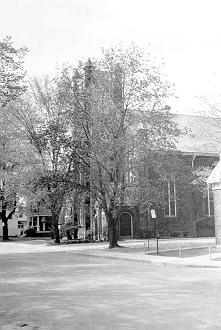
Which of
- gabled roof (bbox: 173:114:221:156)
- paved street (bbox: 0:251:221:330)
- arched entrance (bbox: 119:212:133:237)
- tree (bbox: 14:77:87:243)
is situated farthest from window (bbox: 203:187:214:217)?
paved street (bbox: 0:251:221:330)

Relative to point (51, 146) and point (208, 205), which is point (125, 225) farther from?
point (51, 146)

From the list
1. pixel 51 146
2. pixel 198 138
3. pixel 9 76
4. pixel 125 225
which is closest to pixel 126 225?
pixel 125 225

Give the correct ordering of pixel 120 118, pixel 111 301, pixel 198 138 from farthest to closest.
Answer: pixel 198 138 → pixel 120 118 → pixel 111 301

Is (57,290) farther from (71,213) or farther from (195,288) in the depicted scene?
(71,213)

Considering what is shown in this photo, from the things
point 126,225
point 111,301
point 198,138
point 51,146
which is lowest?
point 111,301

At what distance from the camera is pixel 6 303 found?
1036 centimetres

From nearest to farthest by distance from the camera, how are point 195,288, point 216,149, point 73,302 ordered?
point 73,302
point 195,288
point 216,149

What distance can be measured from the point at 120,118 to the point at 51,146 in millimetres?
6011

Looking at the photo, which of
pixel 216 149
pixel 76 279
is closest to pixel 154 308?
pixel 76 279

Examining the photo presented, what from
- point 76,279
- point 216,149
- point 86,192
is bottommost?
point 76,279

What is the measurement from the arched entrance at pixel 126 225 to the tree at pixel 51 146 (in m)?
8.23

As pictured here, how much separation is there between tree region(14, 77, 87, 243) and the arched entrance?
27.0 ft

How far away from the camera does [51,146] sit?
33.9 metres

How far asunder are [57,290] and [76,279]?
260 centimetres
